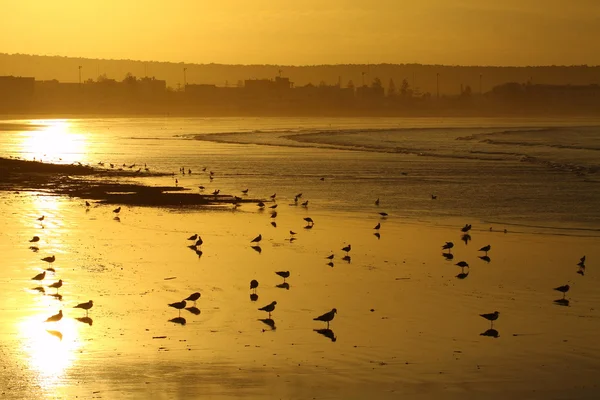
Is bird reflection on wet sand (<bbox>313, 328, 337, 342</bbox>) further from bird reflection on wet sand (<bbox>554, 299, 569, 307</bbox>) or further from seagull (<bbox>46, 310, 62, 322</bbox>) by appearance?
bird reflection on wet sand (<bbox>554, 299, 569, 307</bbox>)

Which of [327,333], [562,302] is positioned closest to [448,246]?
[562,302]

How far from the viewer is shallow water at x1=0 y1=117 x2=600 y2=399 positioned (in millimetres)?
12641

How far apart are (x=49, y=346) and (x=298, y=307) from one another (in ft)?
15.4

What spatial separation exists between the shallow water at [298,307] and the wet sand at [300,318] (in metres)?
0.04

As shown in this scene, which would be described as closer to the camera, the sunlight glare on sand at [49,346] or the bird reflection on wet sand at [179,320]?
the sunlight glare on sand at [49,346]

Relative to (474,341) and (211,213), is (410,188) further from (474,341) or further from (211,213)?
(474,341)

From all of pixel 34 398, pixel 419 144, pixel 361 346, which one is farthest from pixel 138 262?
pixel 419 144

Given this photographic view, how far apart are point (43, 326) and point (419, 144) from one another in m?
73.6

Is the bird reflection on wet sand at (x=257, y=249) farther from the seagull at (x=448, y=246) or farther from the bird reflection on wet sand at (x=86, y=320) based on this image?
the bird reflection on wet sand at (x=86, y=320)

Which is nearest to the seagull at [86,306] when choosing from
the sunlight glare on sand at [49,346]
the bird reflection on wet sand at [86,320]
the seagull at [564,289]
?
the bird reflection on wet sand at [86,320]

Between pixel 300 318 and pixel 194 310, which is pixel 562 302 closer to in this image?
pixel 300 318

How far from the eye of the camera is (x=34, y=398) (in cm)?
1172

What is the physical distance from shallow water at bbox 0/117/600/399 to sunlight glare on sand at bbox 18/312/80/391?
3cm

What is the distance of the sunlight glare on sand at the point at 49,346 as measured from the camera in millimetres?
12727
